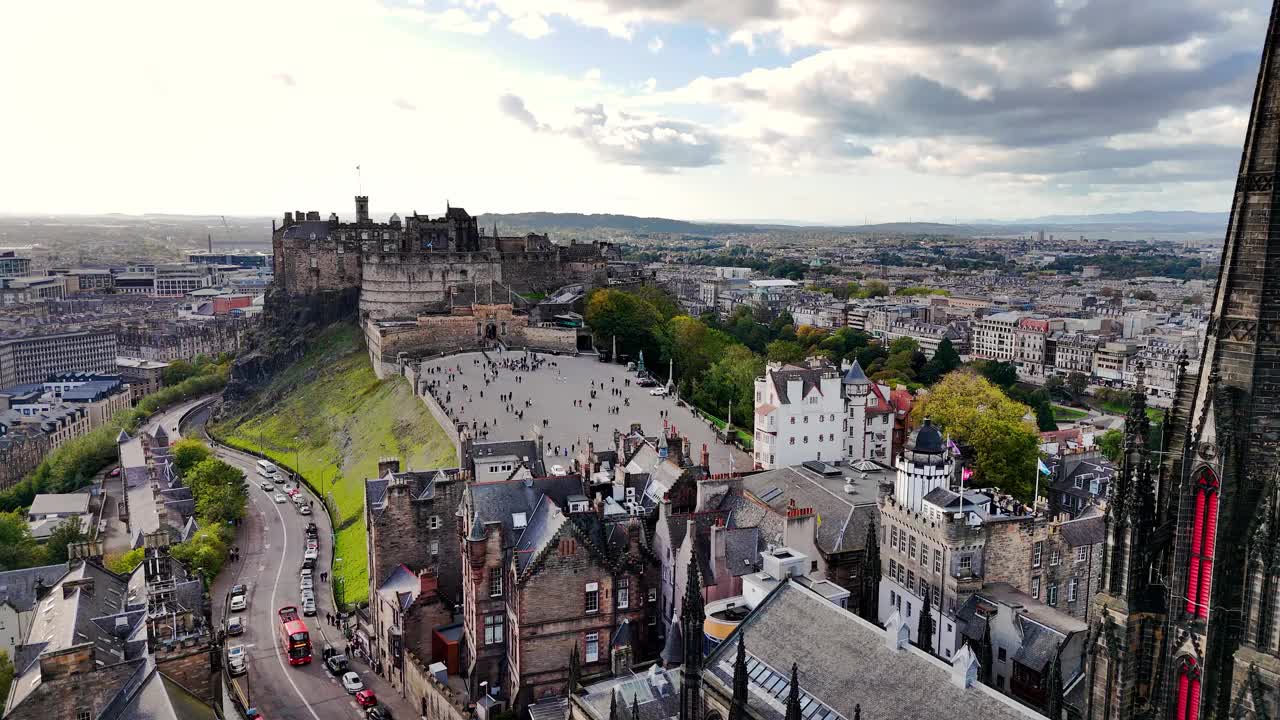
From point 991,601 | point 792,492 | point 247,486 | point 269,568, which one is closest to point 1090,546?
point 991,601

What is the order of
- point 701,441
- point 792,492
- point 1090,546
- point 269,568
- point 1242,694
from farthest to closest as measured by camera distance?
point 701,441 < point 269,568 < point 792,492 < point 1090,546 < point 1242,694

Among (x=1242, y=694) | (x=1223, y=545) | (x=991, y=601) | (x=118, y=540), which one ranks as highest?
(x=1223, y=545)

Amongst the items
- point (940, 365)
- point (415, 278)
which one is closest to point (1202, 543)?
point (415, 278)

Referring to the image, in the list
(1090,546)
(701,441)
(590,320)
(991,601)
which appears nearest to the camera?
(991,601)

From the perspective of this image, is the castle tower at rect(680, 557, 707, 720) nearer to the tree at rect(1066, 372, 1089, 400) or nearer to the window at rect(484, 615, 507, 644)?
the window at rect(484, 615, 507, 644)

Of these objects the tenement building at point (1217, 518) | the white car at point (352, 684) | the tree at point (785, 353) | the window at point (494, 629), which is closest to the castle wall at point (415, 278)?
the tree at point (785, 353)

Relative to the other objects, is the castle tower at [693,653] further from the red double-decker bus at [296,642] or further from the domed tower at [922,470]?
the red double-decker bus at [296,642]

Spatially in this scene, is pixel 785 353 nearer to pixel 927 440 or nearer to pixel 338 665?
pixel 927 440

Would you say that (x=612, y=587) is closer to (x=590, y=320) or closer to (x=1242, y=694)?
(x=1242, y=694)
